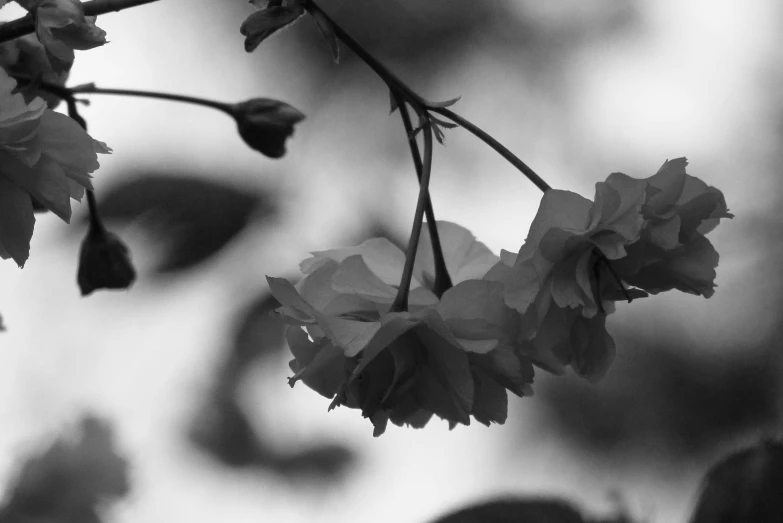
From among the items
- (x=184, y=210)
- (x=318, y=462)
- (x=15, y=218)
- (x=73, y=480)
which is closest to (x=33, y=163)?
(x=15, y=218)

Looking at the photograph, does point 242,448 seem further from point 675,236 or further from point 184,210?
point 675,236

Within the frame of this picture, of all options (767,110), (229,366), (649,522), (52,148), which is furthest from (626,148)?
(52,148)

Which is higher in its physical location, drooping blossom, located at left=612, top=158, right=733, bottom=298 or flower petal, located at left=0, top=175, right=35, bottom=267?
drooping blossom, located at left=612, top=158, right=733, bottom=298

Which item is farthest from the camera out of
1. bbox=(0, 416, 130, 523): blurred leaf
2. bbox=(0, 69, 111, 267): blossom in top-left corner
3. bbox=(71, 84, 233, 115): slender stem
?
bbox=(0, 416, 130, 523): blurred leaf

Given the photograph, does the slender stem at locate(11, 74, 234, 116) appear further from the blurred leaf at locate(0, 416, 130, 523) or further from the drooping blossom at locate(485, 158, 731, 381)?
the blurred leaf at locate(0, 416, 130, 523)

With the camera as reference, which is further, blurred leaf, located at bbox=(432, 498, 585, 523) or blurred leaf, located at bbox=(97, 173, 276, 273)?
blurred leaf, located at bbox=(97, 173, 276, 273)

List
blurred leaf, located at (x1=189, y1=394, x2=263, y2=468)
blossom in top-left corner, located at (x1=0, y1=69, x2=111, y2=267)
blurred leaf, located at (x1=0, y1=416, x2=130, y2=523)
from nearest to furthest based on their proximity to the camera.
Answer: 1. blossom in top-left corner, located at (x1=0, y1=69, x2=111, y2=267)
2. blurred leaf, located at (x1=0, y1=416, x2=130, y2=523)
3. blurred leaf, located at (x1=189, y1=394, x2=263, y2=468)

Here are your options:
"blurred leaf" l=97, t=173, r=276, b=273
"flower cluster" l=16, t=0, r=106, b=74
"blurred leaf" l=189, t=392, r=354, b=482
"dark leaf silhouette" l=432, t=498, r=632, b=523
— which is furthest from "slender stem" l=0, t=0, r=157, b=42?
"blurred leaf" l=189, t=392, r=354, b=482

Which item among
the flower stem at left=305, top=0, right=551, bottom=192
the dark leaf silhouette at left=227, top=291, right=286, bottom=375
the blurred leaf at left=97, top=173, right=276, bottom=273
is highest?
the blurred leaf at left=97, top=173, right=276, bottom=273
